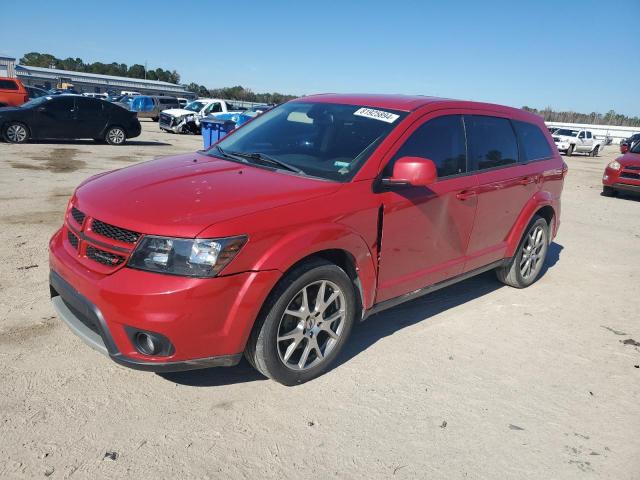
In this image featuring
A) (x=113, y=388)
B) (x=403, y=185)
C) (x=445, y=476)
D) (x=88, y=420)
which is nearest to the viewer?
(x=445, y=476)

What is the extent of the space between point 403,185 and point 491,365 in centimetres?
146

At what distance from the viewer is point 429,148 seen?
3895 millimetres

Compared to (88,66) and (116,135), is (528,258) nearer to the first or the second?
(116,135)

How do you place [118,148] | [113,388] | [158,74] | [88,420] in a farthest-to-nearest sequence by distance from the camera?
[158,74] < [118,148] < [113,388] < [88,420]

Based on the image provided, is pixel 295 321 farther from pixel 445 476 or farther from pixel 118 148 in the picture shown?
pixel 118 148

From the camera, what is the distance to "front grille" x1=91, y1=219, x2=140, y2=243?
9.02 ft

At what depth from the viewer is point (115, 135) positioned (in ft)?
56.1

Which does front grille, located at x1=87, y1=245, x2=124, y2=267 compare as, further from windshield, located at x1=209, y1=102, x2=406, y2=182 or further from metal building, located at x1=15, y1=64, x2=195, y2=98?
metal building, located at x1=15, y1=64, x2=195, y2=98

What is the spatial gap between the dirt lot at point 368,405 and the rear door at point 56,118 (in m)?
12.6

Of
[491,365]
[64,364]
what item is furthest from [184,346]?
[491,365]

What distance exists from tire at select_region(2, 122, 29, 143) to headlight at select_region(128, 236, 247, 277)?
15.2m

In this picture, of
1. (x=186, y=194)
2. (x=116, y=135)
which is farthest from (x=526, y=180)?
(x=116, y=135)

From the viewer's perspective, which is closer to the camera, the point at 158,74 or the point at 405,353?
the point at 405,353

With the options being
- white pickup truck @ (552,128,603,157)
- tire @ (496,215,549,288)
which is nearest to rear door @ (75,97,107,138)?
tire @ (496,215,549,288)
